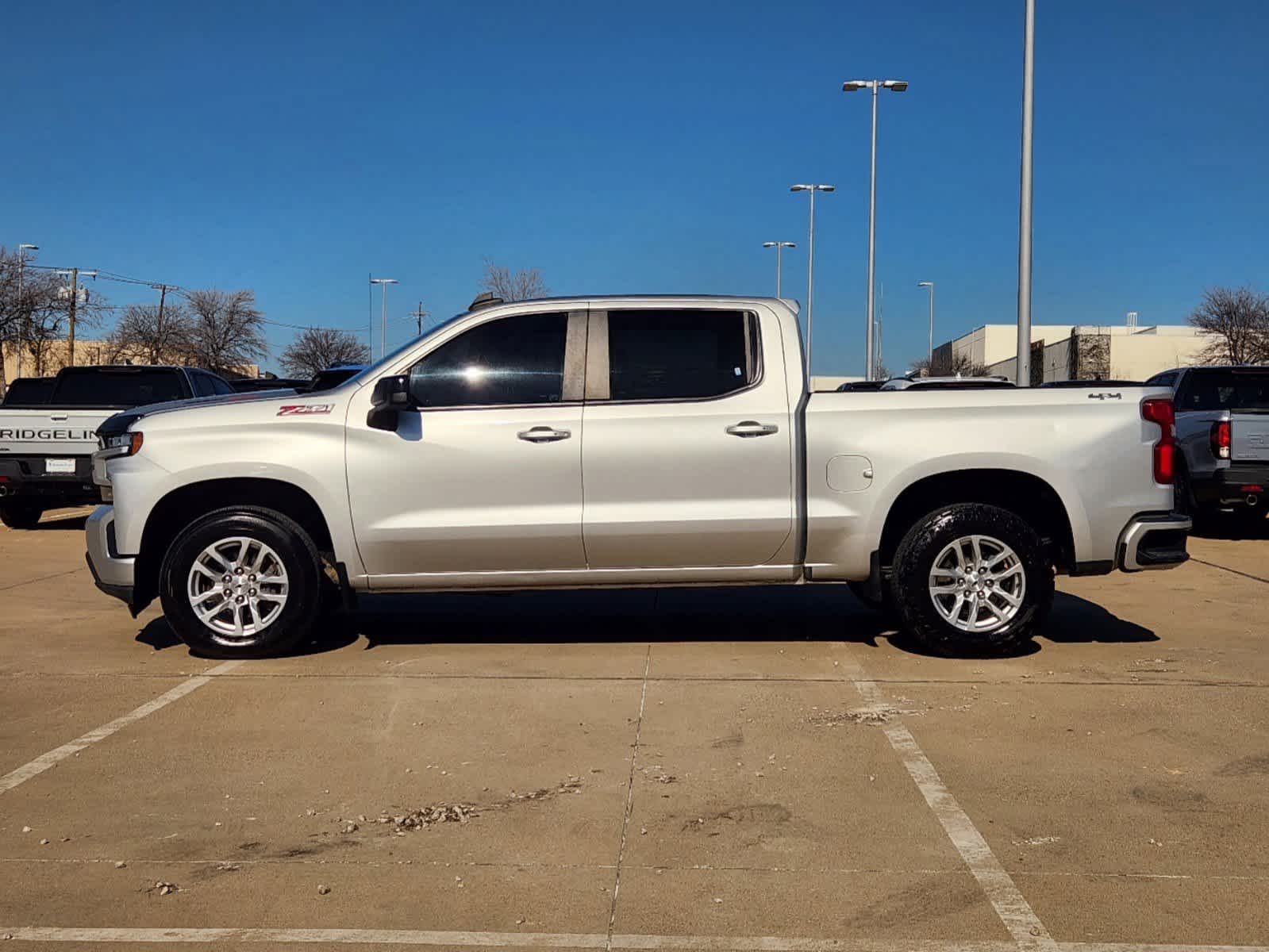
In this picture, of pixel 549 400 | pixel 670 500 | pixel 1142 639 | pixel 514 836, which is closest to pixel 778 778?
pixel 514 836

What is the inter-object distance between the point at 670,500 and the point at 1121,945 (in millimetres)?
3808

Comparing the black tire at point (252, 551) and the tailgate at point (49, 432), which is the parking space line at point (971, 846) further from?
the tailgate at point (49, 432)

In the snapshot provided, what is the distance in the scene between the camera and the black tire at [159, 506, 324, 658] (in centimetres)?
687

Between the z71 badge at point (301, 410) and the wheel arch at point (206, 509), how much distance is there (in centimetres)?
38

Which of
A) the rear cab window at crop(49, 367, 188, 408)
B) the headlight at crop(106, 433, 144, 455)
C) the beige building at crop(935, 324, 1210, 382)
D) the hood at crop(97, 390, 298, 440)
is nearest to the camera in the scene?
the headlight at crop(106, 433, 144, 455)


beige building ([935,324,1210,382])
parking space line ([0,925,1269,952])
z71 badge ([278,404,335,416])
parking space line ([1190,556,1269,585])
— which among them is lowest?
parking space line ([0,925,1269,952])

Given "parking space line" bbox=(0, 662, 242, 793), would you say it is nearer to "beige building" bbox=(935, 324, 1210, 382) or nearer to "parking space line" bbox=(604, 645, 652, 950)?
"parking space line" bbox=(604, 645, 652, 950)

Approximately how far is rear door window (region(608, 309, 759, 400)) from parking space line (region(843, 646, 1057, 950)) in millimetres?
2050

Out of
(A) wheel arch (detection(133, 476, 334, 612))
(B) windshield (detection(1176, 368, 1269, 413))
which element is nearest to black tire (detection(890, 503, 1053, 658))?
(A) wheel arch (detection(133, 476, 334, 612))

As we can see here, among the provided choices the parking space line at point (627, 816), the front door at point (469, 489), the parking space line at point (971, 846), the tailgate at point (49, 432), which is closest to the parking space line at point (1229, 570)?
the parking space line at point (971, 846)

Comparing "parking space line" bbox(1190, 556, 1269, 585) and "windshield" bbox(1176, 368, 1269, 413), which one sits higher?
"windshield" bbox(1176, 368, 1269, 413)

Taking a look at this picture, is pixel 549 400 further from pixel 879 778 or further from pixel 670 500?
pixel 879 778

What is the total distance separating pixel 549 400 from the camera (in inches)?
273

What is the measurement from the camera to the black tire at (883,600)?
277 inches
